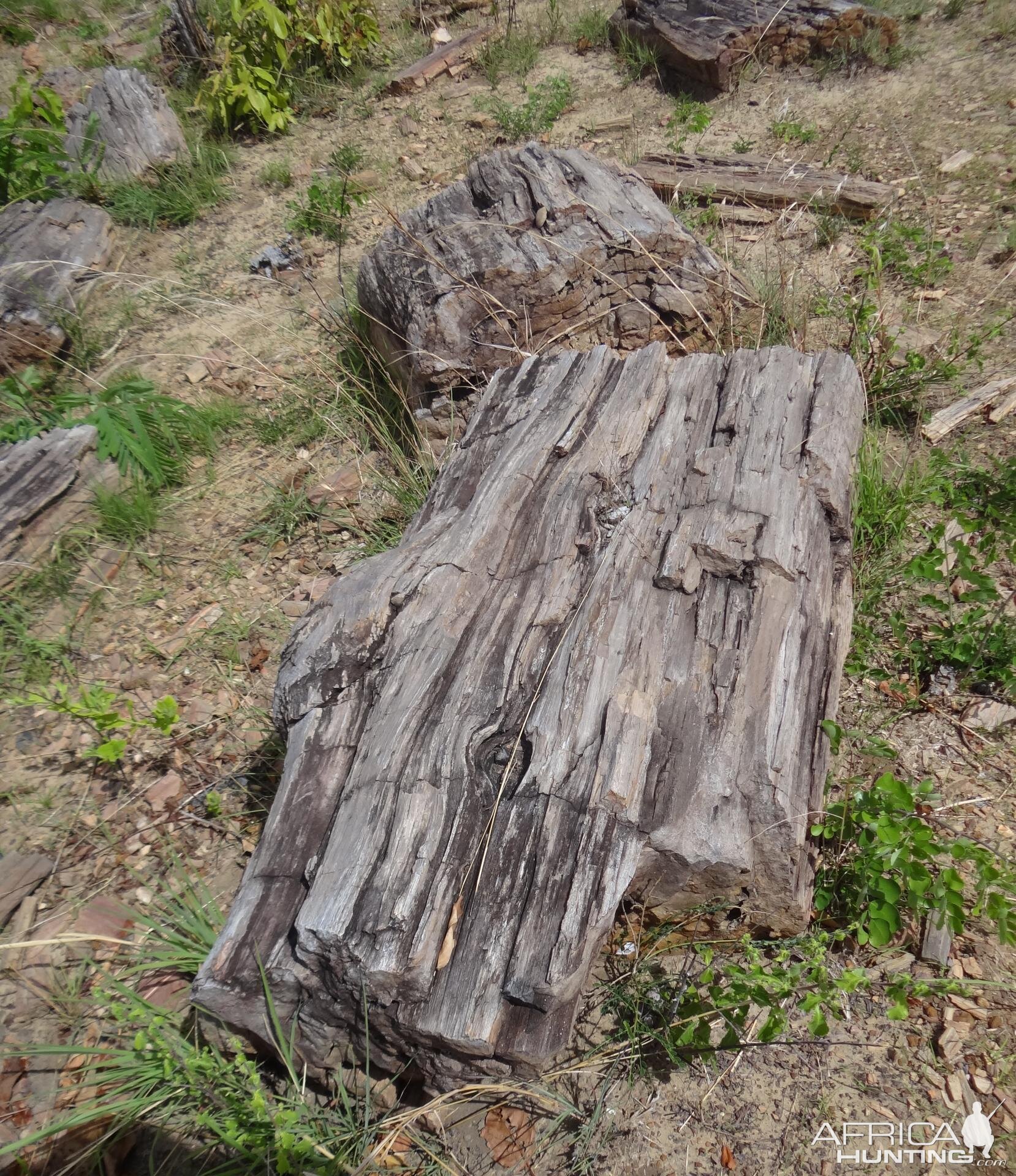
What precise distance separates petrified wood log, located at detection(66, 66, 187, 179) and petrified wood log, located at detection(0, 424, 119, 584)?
3.50 meters

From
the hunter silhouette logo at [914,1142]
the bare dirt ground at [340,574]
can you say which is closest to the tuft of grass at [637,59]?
the bare dirt ground at [340,574]

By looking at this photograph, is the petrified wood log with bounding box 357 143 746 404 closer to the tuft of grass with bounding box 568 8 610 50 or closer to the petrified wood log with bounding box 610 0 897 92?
the petrified wood log with bounding box 610 0 897 92

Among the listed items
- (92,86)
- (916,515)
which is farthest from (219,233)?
(916,515)

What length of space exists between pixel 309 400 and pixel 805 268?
2.94 meters

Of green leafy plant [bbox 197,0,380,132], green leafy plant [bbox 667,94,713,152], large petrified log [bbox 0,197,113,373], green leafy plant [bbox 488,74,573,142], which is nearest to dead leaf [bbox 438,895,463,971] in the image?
large petrified log [bbox 0,197,113,373]

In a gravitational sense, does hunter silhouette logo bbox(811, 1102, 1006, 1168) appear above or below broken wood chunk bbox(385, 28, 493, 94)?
below

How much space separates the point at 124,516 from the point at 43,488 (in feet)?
1.43

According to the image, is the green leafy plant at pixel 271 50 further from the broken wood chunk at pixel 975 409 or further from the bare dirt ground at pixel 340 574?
the broken wood chunk at pixel 975 409

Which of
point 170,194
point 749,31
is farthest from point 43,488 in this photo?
point 749,31

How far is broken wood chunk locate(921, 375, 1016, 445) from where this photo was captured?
3561 millimetres

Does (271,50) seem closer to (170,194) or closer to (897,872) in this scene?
(170,194)

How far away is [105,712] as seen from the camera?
9.95 feet

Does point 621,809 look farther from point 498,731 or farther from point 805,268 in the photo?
point 805,268

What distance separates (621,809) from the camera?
6.65 feet
